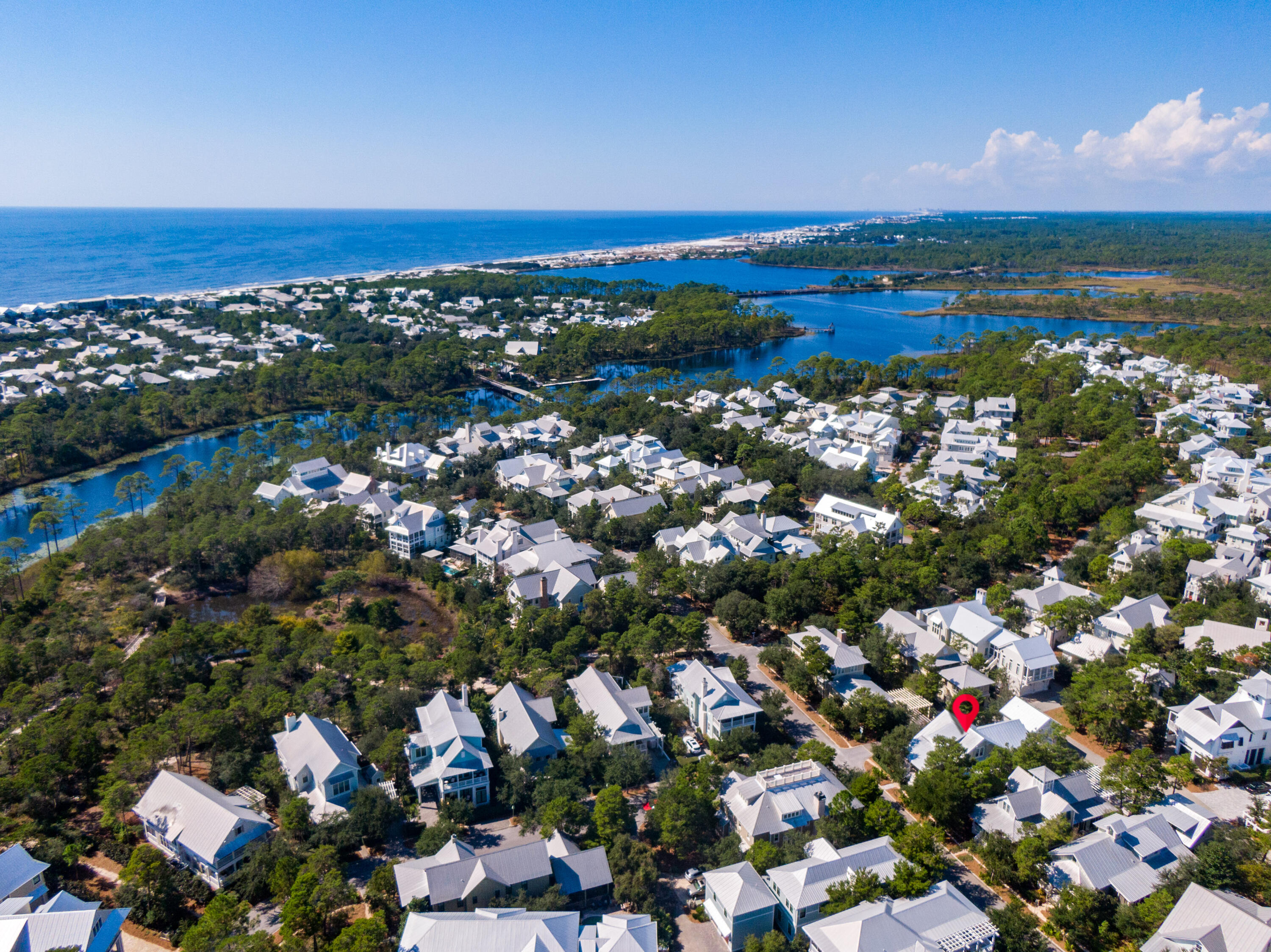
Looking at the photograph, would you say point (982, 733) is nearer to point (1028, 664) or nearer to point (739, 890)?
point (1028, 664)

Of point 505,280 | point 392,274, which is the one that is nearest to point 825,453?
point 505,280

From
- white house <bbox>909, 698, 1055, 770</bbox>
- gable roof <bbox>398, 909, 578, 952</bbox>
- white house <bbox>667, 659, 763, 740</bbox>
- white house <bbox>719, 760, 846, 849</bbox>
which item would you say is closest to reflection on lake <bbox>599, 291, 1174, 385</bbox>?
white house <bbox>667, 659, 763, 740</bbox>

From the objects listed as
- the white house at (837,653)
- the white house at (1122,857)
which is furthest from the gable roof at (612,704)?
the white house at (1122,857)

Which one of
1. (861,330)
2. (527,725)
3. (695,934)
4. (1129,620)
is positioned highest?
(861,330)

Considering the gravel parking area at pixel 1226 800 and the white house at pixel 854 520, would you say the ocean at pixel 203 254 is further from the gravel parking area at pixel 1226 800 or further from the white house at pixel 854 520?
the gravel parking area at pixel 1226 800

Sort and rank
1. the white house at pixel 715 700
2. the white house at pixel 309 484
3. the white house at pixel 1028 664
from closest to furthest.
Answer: the white house at pixel 715 700 → the white house at pixel 1028 664 → the white house at pixel 309 484

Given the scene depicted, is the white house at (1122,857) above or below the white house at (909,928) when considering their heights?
below

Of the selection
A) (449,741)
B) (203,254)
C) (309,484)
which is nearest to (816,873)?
(449,741)
